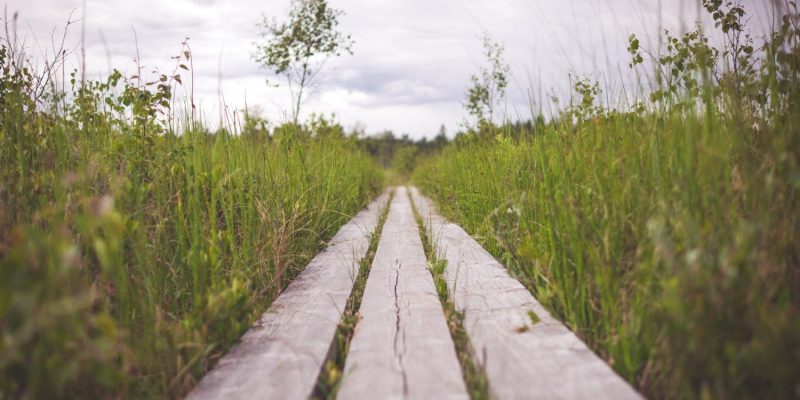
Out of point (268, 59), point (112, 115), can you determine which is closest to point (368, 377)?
point (112, 115)

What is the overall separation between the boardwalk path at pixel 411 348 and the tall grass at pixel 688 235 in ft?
0.49

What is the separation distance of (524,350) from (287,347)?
0.69 m

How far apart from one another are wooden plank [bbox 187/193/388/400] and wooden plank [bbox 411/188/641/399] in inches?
18.3

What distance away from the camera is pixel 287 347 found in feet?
4.52

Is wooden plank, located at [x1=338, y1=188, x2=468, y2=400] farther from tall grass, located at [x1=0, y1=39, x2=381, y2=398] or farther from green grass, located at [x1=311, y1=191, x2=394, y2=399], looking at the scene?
tall grass, located at [x1=0, y1=39, x2=381, y2=398]

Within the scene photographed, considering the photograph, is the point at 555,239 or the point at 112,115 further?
the point at 112,115

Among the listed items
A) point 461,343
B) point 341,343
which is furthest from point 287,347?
point 461,343

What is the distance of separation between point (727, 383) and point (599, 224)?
0.73m

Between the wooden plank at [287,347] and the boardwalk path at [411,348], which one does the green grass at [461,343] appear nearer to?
the boardwalk path at [411,348]

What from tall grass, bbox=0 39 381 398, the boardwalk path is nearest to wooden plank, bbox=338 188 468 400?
the boardwalk path

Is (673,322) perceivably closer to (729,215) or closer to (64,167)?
(729,215)

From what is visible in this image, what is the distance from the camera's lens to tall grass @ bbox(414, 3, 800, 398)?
0.97 meters

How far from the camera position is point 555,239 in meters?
1.75

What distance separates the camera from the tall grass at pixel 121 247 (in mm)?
890
